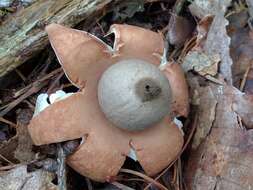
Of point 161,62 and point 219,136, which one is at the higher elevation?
point 161,62

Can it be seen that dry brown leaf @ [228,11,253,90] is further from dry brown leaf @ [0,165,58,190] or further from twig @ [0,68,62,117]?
dry brown leaf @ [0,165,58,190]

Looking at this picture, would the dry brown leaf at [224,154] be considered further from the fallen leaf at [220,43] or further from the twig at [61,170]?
the twig at [61,170]

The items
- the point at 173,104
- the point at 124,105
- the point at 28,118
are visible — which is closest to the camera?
the point at 124,105

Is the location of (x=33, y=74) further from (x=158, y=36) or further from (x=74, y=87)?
(x=158, y=36)

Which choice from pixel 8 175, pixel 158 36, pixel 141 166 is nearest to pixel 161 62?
pixel 158 36

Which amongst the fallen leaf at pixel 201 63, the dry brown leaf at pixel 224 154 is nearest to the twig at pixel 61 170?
the dry brown leaf at pixel 224 154

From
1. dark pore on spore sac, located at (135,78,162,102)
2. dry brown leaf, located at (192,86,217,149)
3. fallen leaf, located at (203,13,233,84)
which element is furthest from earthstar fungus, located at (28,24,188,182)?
fallen leaf, located at (203,13,233,84)
